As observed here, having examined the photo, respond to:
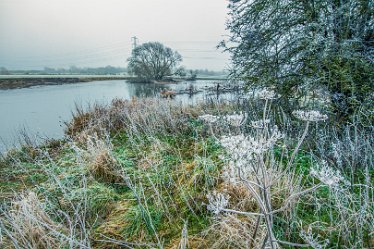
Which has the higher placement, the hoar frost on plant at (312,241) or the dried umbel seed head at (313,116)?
the dried umbel seed head at (313,116)

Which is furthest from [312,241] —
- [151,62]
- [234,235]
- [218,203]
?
[151,62]

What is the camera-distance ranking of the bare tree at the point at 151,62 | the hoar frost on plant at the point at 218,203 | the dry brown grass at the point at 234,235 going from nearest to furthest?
the hoar frost on plant at the point at 218,203 → the dry brown grass at the point at 234,235 → the bare tree at the point at 151,62

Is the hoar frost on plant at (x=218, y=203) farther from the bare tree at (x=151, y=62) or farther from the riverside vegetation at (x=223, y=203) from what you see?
the bare tree at (x=151, y=62)

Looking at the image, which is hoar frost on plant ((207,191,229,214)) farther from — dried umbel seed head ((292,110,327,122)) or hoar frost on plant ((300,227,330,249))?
dried umbel seed head ((292,110,327,122))

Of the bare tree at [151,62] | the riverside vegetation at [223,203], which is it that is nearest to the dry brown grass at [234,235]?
the riverside vegetation at [223,203]

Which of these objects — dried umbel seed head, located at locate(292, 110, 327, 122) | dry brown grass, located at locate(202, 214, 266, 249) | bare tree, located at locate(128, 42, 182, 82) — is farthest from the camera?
bare tree, located at locate(128, 42, 182, 82)

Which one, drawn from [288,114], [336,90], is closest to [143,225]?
[288,114]

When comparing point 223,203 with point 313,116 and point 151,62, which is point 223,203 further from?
point 151,62

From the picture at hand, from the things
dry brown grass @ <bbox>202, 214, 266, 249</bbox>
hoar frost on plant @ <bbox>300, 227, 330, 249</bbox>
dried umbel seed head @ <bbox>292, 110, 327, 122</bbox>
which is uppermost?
dried umbel seed head @ <bbox>292, 110, 327, 122</bbox>

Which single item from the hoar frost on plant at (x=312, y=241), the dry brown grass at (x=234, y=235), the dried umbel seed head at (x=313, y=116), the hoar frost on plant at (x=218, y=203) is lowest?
the dry brown grass at (x=234, y=235)

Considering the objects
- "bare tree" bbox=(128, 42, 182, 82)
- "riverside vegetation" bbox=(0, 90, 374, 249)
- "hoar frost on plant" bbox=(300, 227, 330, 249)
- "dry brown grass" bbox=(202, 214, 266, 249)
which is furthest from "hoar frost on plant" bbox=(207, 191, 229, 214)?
"bare tree" bbox=(128, 42, 182, 82)

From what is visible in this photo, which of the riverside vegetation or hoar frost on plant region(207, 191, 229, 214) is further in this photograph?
the riverside vegetation

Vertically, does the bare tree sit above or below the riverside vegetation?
above

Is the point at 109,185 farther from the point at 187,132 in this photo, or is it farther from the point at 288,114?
the point at 288,114
